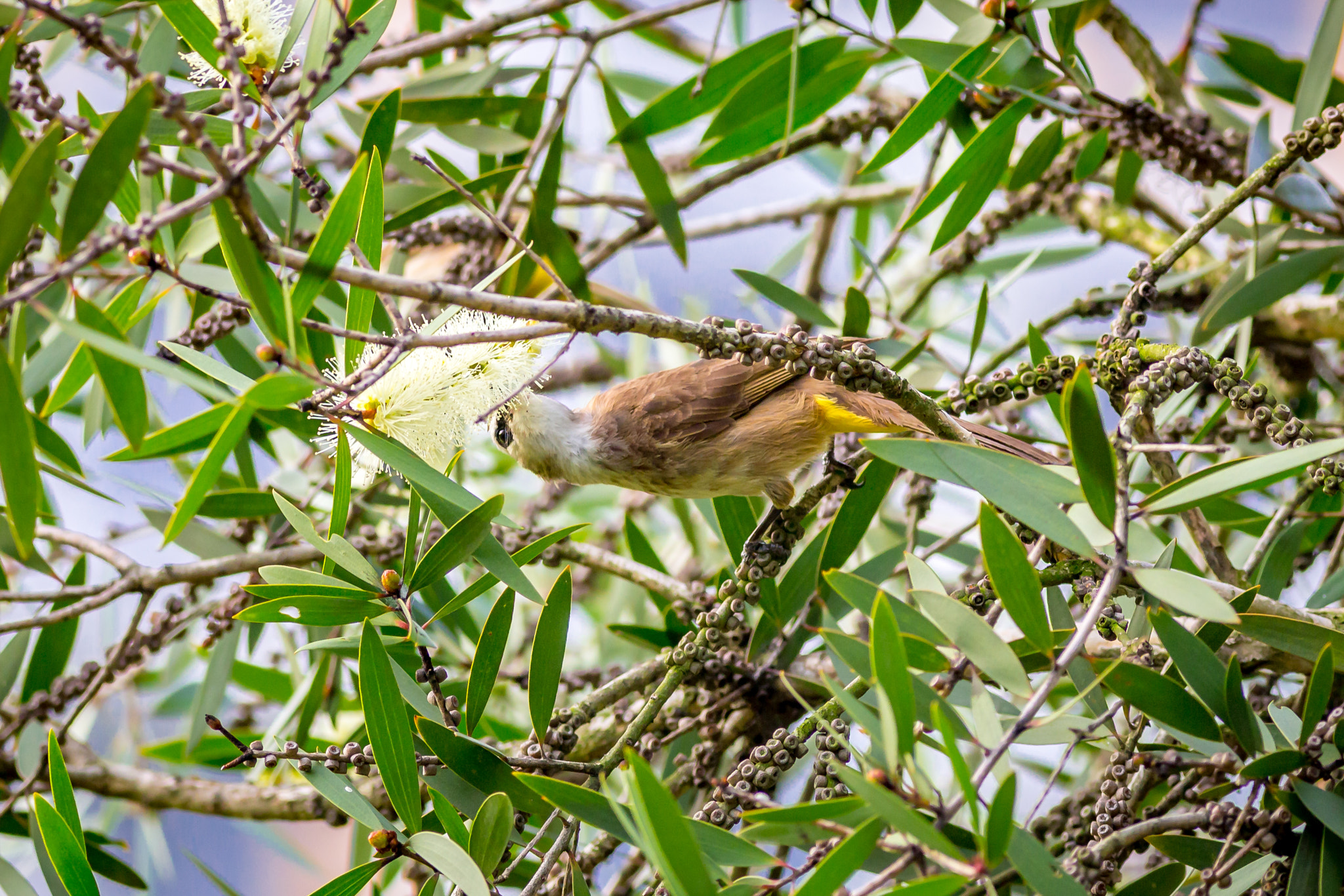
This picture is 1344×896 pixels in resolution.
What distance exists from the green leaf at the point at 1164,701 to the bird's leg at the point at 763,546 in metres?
0.71

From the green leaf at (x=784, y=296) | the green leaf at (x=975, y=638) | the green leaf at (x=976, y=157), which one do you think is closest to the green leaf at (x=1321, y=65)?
the green leaf at (x=976, y=157)

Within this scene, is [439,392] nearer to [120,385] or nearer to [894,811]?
[120,385]

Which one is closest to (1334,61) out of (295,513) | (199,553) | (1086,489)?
(1086,489)

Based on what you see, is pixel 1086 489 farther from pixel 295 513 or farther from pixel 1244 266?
pixel 1244 266

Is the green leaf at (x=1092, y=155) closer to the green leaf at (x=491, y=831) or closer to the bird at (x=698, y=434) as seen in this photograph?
the bird at (x=698, y=434)

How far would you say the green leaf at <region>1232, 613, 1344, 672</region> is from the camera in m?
1.28

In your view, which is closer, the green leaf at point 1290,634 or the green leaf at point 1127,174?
the green leaf at point 1290,634

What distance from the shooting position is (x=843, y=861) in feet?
3.07

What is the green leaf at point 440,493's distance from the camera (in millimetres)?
1237

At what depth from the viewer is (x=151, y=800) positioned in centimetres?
239

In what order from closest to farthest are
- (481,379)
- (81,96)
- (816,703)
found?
(481,379), (81,96), (816,703)

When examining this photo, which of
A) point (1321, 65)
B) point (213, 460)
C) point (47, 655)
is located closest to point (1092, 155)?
point (1321, 65)

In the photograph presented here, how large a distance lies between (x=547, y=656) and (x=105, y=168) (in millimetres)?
830

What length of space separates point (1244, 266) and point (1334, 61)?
0.43 m
